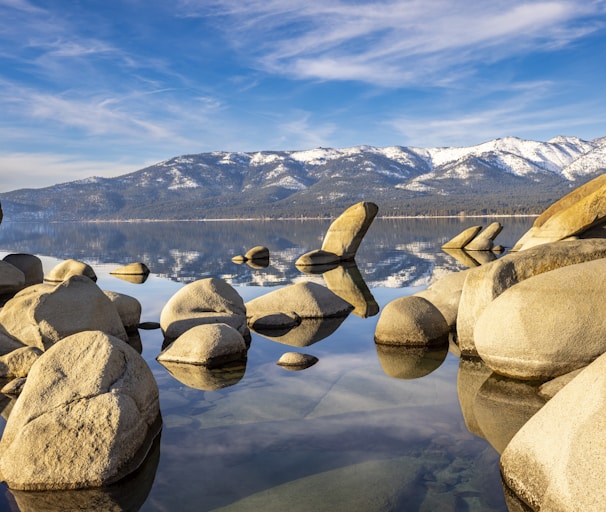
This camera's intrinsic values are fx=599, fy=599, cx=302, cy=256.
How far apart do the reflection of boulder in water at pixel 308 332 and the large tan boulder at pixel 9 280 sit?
1192 cm

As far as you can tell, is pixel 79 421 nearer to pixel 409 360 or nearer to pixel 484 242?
pixel 409 360

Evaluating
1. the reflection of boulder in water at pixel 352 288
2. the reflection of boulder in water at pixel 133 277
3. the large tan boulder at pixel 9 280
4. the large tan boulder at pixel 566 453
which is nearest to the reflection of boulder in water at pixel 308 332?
the reflection of boulder in water at pixel 352 288

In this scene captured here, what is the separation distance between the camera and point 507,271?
478 inches

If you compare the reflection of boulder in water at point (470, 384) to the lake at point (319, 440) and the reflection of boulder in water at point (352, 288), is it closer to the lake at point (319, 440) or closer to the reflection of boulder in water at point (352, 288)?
the lake at point (319, 440)

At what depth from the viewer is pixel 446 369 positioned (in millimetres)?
11914

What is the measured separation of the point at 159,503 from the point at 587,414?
4.75 metres

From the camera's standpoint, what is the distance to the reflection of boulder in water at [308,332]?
15.1 metres

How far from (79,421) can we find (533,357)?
7.15m

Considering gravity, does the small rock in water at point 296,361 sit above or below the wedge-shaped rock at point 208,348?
below

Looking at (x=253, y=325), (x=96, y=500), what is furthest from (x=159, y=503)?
(x=253, y=325)

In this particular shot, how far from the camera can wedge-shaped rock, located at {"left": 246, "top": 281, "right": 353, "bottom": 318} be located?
58.6ft

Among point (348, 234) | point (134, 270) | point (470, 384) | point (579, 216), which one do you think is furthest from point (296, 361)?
point (348, 234)

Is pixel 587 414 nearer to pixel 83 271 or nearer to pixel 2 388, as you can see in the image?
pixel 2 388

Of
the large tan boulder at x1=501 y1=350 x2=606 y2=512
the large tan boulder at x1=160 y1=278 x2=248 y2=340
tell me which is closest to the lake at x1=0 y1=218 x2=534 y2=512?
the large tan boulder at x1=501 y1=350 x2=606 y2=512
